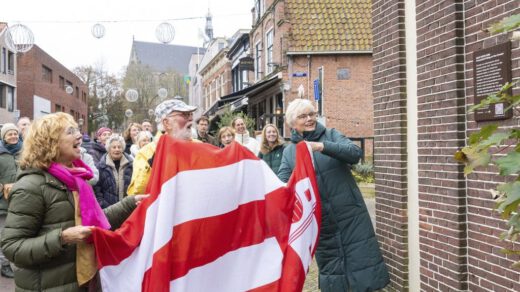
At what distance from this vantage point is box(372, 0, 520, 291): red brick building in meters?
4.29

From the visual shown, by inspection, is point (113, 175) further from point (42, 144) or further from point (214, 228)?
point (42, 144)

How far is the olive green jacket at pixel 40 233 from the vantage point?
2928 mm

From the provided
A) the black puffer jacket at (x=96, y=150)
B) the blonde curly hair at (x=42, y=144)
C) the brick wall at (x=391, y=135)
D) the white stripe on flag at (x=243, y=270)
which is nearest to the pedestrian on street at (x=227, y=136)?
the black puffer jacket at (x=96, y=150)

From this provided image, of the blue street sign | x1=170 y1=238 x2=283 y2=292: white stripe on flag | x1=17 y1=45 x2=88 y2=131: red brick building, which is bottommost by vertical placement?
x1=170 y1=238 x2=283 y2=292: white stripe on flag

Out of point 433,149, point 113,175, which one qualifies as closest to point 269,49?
point 113,175

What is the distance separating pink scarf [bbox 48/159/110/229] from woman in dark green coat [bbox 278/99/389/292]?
Result: 1635 mm

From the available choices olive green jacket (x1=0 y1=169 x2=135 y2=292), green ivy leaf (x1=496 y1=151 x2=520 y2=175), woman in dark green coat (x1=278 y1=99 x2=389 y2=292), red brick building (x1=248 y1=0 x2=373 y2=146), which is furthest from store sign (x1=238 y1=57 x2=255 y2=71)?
green ivy leaf (x1=496 y1=151 x2=520 y2=175)

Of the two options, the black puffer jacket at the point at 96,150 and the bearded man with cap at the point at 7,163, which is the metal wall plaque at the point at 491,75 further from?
the bearded man with cap at the point at 7,163

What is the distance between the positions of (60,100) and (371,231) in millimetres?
59031

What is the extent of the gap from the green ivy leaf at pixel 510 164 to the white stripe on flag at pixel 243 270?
234cm

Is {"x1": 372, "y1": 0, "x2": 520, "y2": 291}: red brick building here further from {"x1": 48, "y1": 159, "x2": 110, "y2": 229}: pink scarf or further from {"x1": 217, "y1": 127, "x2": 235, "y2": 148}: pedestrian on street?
{"x1": 217, "y1": 127, "x2": 235, "y2": 148}: pedestrian on street

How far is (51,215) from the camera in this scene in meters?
3.04

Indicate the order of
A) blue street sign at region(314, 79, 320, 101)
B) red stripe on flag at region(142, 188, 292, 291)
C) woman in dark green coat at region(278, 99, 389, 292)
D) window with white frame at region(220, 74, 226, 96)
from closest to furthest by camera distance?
red stripe on flag at region(142, 188, 292, 291) < woman in dark green coat at region(278, 99, 389, 292) < blue street sign at region(314, 79, 320, 101) < window with white frame at region(220, 74, 226, 96)

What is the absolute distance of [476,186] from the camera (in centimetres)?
438
